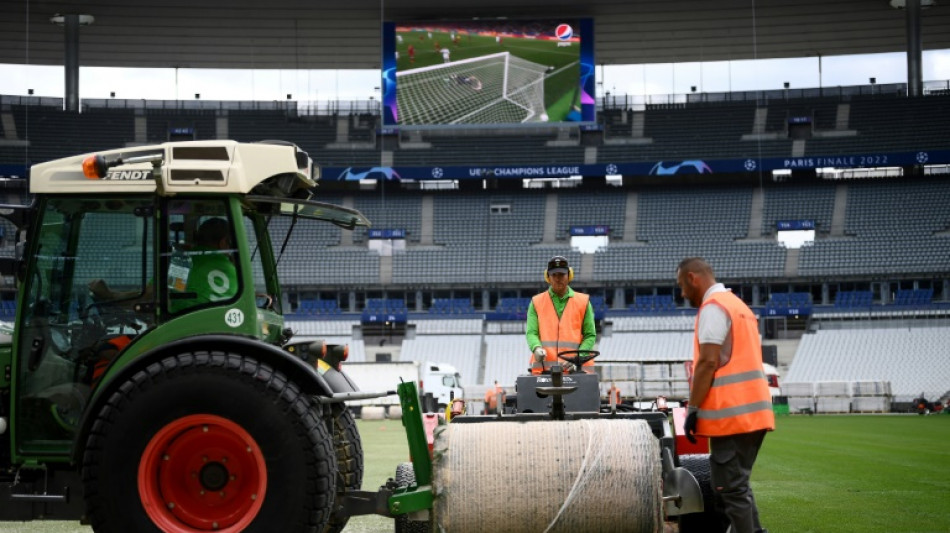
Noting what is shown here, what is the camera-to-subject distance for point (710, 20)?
44062 mm

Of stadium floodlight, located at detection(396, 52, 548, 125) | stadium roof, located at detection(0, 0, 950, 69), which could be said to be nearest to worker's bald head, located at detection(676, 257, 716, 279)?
stadium floodlight, located at detection(396, 52, 548, 125)

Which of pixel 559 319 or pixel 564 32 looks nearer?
pixel 559 319

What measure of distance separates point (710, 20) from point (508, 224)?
14210 mm

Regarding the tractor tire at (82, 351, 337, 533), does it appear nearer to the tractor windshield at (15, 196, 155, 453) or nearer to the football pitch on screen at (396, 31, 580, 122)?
the tractor windshield at (15, 196, 155, 453)

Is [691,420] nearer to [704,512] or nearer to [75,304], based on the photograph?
[704,512]

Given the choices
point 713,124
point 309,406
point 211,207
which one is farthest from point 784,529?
point 713,124

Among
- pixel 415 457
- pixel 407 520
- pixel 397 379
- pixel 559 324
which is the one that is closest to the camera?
pixel 415 457

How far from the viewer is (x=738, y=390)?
6488 millimetres

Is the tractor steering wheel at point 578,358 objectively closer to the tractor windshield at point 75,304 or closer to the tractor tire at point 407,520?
the tractor tire at point 407,520

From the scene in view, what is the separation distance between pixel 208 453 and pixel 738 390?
119 inches

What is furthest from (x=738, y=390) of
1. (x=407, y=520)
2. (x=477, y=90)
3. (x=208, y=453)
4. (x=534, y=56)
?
(x=477, y=90)

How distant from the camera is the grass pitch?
895 cm

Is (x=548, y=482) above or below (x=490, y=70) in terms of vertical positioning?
below

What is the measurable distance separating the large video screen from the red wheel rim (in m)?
35.7
